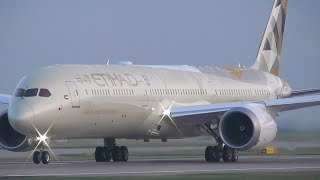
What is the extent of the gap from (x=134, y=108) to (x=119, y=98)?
3.74 ft

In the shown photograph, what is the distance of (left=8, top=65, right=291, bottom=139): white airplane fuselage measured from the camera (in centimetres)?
4494

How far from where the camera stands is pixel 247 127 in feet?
156

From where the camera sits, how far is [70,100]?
4566 centimetres

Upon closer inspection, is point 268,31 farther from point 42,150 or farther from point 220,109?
point 42,150

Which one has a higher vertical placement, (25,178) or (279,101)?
(279,101)

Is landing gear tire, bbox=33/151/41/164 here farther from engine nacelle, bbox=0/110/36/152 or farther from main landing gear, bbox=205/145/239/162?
main landing gear, bbox=205/145/239/162

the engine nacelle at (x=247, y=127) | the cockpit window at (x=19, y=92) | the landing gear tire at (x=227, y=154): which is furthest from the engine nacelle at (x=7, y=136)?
the engine nacelle at (x=247, y=127)

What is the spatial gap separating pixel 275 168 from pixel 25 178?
1099 centimetres

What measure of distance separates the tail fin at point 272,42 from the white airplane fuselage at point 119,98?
142 inches

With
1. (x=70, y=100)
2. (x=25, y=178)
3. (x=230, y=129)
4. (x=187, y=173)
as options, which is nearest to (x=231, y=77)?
(x=230, y=129)

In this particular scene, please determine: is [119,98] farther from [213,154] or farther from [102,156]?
[213,154]

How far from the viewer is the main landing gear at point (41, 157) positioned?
1793 inches

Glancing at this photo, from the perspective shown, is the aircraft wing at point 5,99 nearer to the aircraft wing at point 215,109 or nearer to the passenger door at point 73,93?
the passenger door at point 73,93

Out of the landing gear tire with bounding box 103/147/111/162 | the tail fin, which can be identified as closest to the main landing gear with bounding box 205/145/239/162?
the landing gear tire with bounding box 103/147/111/162
